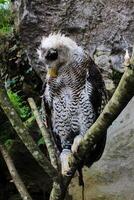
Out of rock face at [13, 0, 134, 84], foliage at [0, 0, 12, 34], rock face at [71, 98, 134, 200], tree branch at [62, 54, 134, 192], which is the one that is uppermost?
tree branch at [62, 54, 134, 192]

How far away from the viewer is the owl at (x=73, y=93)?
339cm

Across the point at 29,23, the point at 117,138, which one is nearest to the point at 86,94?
the point at 117,138

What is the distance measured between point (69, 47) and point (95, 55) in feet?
5.54

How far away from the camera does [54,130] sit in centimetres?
372

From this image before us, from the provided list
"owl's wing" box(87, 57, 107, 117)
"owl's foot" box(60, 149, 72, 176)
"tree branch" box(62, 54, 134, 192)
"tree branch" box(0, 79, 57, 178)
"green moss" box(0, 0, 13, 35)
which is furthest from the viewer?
"green moss" box(0, 0, 13, 35)

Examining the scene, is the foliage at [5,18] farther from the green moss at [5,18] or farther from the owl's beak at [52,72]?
the owl's beak at [52,72]

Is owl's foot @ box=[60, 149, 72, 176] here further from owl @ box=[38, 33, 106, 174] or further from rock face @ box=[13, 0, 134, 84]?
rock face @ box=[13, 0, 134, 84]

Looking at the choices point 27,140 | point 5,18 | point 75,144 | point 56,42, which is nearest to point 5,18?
point 5,18

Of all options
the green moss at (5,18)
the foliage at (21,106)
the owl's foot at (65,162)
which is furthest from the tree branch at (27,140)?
the green moss at (5,18)

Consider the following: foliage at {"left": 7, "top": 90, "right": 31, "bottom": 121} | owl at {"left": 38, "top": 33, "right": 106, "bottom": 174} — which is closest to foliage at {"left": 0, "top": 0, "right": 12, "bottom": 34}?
foliage at {"left": 7, "top": 90, "right": 31, "bottom": 121}

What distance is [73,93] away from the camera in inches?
138

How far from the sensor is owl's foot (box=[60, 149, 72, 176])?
273cm

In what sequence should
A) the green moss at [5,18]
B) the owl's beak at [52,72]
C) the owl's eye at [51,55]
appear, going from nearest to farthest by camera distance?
the owl's eye at [51,55] → the owl's beak at [52,72] → the green moss at [5,18]

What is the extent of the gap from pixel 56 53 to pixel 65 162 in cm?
59
